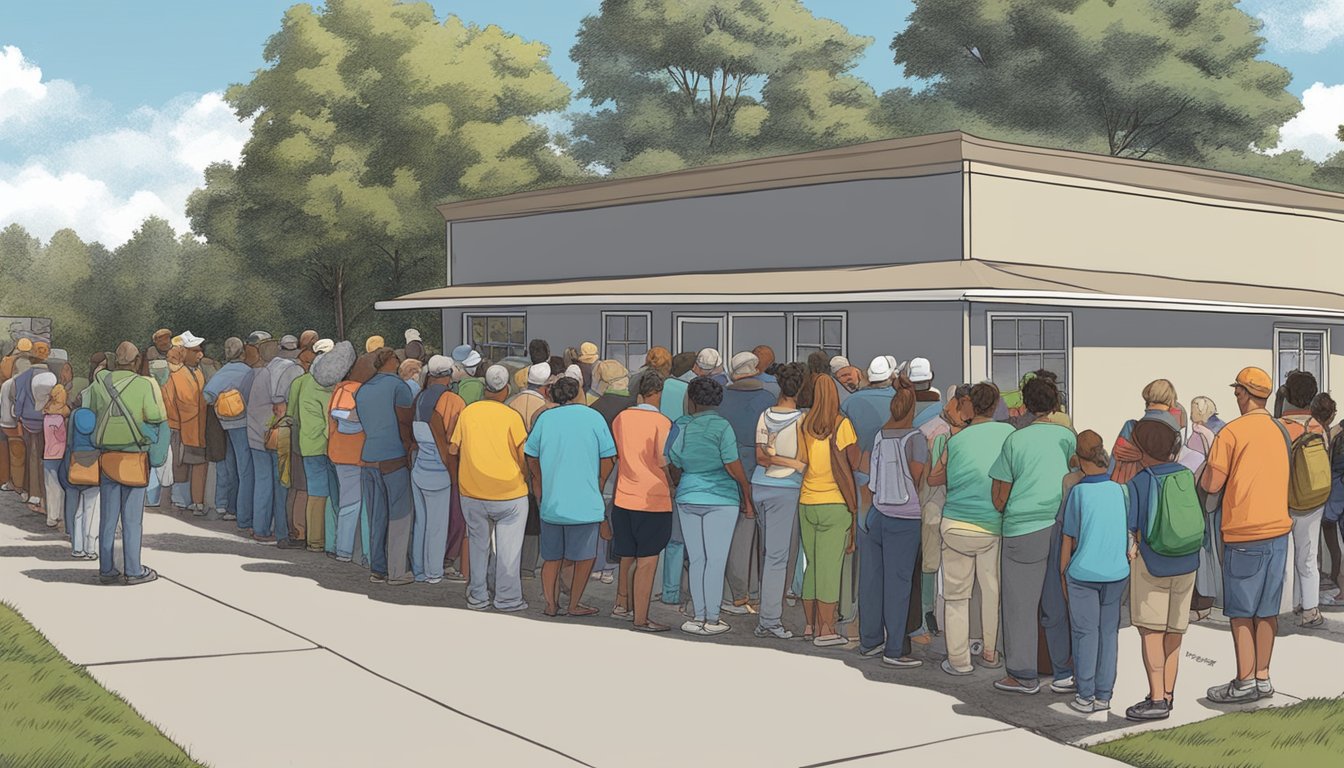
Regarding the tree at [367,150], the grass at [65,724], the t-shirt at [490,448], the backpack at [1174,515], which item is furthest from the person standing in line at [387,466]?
the tree at [367,150]

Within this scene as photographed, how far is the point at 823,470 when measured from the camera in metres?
9.45

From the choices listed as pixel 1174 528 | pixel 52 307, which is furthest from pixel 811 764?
pixel 52 307

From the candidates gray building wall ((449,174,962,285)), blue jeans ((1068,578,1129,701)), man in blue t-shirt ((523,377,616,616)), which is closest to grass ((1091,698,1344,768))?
blue jeans ((1068,578,1129,701))

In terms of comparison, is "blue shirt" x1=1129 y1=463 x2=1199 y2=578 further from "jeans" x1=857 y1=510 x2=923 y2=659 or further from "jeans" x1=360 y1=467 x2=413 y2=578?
"jeans" x1=360 y1=467 x2=413 y2=578

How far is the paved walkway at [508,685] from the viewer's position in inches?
284

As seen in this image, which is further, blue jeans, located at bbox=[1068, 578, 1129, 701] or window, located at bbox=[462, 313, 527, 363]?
window, located at bbox=[462, 313, 527, 363]

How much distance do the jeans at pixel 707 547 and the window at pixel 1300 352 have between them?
1226 centimetres

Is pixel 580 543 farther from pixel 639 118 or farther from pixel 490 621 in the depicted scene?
pixel 639 118

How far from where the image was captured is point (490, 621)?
10305 millimetres

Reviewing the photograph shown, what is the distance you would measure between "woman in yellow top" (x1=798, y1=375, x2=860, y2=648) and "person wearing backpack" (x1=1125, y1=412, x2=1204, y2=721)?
6.51ft

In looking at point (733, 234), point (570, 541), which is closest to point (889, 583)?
point (570, 541)

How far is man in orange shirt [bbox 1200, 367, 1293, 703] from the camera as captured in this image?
26.9 feet

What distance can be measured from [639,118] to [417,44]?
16.9 meters

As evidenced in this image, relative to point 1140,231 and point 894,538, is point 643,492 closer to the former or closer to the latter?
point 894,538
